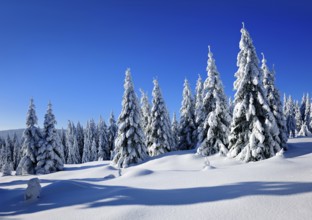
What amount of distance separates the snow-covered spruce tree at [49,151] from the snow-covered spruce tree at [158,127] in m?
15.6

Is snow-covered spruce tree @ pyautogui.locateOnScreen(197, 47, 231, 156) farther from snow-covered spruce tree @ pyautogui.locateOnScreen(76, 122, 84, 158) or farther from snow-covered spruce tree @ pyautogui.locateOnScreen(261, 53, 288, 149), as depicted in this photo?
snow-covered spruce tree @ pyautogui.locateOnScreen(76, 122, 84, 158)

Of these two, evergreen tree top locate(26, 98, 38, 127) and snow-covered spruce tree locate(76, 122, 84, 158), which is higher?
evergreen tree top locate(26, 98, 38, 127)

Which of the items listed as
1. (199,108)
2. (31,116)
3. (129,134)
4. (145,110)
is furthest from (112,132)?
(199,108)

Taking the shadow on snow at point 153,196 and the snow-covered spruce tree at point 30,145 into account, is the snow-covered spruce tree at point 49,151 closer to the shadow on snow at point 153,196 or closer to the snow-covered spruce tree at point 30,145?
the snow-covered spruce tree at point 30,145

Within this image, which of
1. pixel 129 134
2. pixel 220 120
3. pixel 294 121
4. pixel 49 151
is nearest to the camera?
pixel 220 120

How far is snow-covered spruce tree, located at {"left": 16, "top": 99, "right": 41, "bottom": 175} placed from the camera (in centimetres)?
3906

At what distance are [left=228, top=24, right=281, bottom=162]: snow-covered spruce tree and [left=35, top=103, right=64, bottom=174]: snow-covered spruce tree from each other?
28.9 metres

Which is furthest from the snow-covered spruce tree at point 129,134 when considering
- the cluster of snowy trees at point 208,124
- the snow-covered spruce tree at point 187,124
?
the snow-covered spruce tree at point 187,124

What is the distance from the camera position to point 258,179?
401 inches

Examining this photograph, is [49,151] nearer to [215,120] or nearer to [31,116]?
[31,116]

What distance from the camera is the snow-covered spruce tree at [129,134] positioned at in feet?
108

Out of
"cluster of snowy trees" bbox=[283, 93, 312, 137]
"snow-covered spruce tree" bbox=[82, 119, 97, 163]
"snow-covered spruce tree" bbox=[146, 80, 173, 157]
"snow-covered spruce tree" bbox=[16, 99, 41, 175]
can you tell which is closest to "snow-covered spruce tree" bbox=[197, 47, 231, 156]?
"snow-covered spruce tree" bbox=[146, 80, 173, 157]

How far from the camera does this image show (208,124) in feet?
102

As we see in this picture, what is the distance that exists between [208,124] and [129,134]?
35.1 ft
